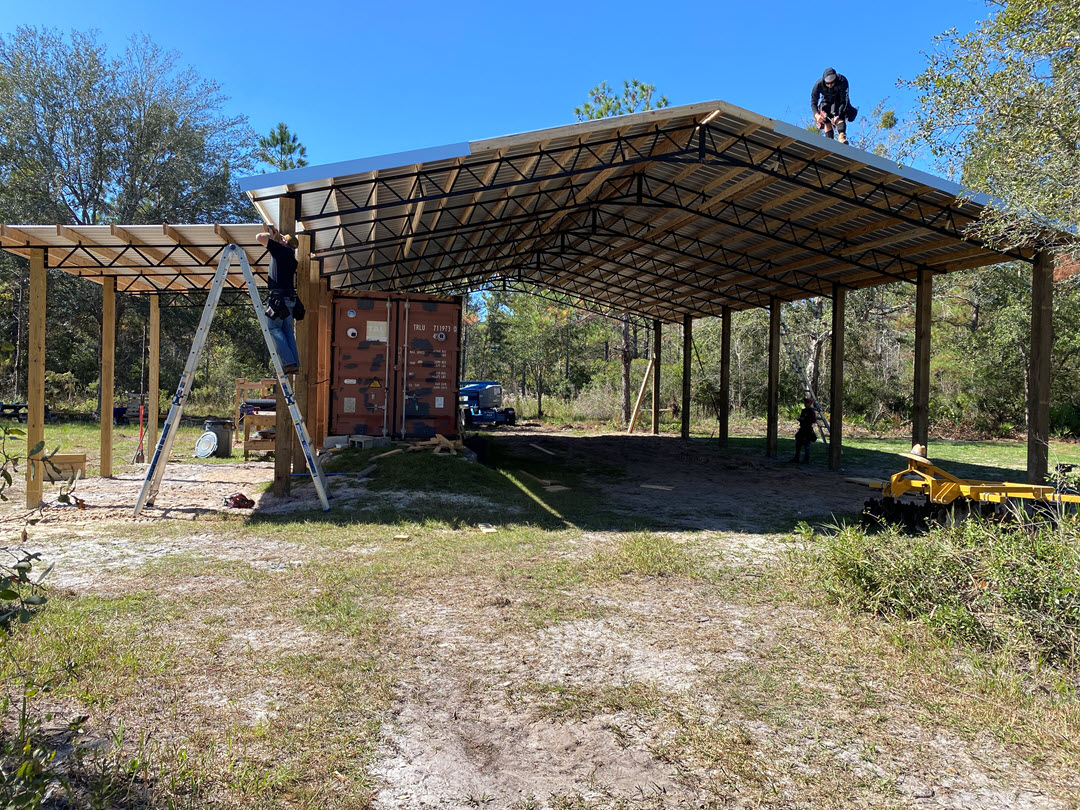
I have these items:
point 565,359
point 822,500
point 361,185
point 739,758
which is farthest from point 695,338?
point 739,758

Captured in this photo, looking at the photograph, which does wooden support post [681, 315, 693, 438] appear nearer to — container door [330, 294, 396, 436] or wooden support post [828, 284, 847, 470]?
wooden support post [828, 284, 847, 470]

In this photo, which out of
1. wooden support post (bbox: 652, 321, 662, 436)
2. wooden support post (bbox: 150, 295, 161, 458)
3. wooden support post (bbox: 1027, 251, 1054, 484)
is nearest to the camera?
wooden support post (bbox: 1027, 251, 1054, 484)

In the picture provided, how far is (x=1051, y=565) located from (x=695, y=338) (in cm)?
3050

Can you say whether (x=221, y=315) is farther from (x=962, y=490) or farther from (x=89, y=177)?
(x=962, y=490)

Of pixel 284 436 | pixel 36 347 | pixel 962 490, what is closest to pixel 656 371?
pixel 284 436

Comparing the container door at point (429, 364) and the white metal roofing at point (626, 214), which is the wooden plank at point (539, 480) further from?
the white metal roofing at point (626, 214)

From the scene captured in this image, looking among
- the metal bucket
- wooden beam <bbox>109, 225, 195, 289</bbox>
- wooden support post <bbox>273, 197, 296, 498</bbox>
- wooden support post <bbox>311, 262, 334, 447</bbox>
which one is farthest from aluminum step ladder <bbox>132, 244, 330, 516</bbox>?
the metal bucket

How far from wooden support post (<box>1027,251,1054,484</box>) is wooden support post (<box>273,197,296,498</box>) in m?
12.2

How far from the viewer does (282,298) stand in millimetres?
8547

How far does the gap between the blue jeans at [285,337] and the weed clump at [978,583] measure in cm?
669

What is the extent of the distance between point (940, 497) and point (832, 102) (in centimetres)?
958

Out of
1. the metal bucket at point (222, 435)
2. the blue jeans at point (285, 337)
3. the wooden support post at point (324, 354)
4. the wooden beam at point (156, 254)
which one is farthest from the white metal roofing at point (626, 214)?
the metal bucket at point (222, 435)

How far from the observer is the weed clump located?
13.8 feet

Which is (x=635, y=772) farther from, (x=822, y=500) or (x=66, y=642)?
(x=822, y=500)
